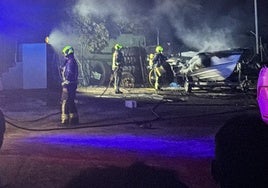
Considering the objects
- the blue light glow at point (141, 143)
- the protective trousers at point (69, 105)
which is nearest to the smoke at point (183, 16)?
the protective trousers at point (69, 105)

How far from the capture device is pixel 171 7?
88.9 feet

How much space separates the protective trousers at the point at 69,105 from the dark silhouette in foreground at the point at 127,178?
4.36 meters

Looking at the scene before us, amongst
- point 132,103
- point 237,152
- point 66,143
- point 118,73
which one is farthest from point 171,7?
point 237,152

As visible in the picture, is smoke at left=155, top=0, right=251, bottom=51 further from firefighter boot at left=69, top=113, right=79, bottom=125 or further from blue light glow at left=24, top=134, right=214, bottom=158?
blue light glow at left=24, top=134, right=214, bottom=158

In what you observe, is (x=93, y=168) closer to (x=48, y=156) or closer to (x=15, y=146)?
(x=48, y=156)

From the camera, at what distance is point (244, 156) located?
8.86 ft

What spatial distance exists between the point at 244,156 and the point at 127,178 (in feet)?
9.85

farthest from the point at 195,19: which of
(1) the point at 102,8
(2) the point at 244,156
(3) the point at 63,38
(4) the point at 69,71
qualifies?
(2) the point at 244,156

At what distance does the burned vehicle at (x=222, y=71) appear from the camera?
17219mm

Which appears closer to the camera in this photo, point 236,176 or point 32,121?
point 236,176

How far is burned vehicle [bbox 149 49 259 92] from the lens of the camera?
17.2 m

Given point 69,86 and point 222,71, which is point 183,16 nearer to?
point 222,71

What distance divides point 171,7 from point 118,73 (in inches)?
391

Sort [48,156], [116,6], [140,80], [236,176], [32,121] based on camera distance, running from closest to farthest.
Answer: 1. [236,176]
2. [48,156]
3. [32,121]
4. [140,80]
5. [116,6]
